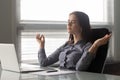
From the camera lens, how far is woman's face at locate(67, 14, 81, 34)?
234 centimetres

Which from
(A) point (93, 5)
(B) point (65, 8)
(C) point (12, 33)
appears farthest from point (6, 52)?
(A) point (93, 5)

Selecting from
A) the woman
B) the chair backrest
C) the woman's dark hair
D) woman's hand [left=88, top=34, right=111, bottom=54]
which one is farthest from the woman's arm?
woman's hand [left=88, top=34, right=111, bottom=54]

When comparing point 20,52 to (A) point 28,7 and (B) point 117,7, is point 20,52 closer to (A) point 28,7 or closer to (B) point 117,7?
(A) point 28,7

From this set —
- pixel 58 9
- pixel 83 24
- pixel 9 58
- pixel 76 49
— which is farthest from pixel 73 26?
pixel 58 9

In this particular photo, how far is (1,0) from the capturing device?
111 inches

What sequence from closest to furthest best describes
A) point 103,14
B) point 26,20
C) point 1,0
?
point 1,0, point 26,20, point 103,14

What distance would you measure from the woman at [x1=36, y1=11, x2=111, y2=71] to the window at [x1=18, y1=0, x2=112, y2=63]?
0.54 m

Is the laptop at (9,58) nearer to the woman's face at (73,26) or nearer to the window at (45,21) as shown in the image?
the woman's face at (73,26)

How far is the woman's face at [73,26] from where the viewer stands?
234cm

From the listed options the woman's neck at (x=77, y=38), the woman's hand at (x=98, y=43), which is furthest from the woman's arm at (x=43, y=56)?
the woman's hand at (x=98, y=43)

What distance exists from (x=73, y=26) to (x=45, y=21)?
0.85m

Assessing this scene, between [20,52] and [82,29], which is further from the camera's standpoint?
[20,52]

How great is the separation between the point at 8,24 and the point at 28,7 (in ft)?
1.11

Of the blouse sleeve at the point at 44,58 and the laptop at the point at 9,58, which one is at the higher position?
the laptop at the point at 9,58
